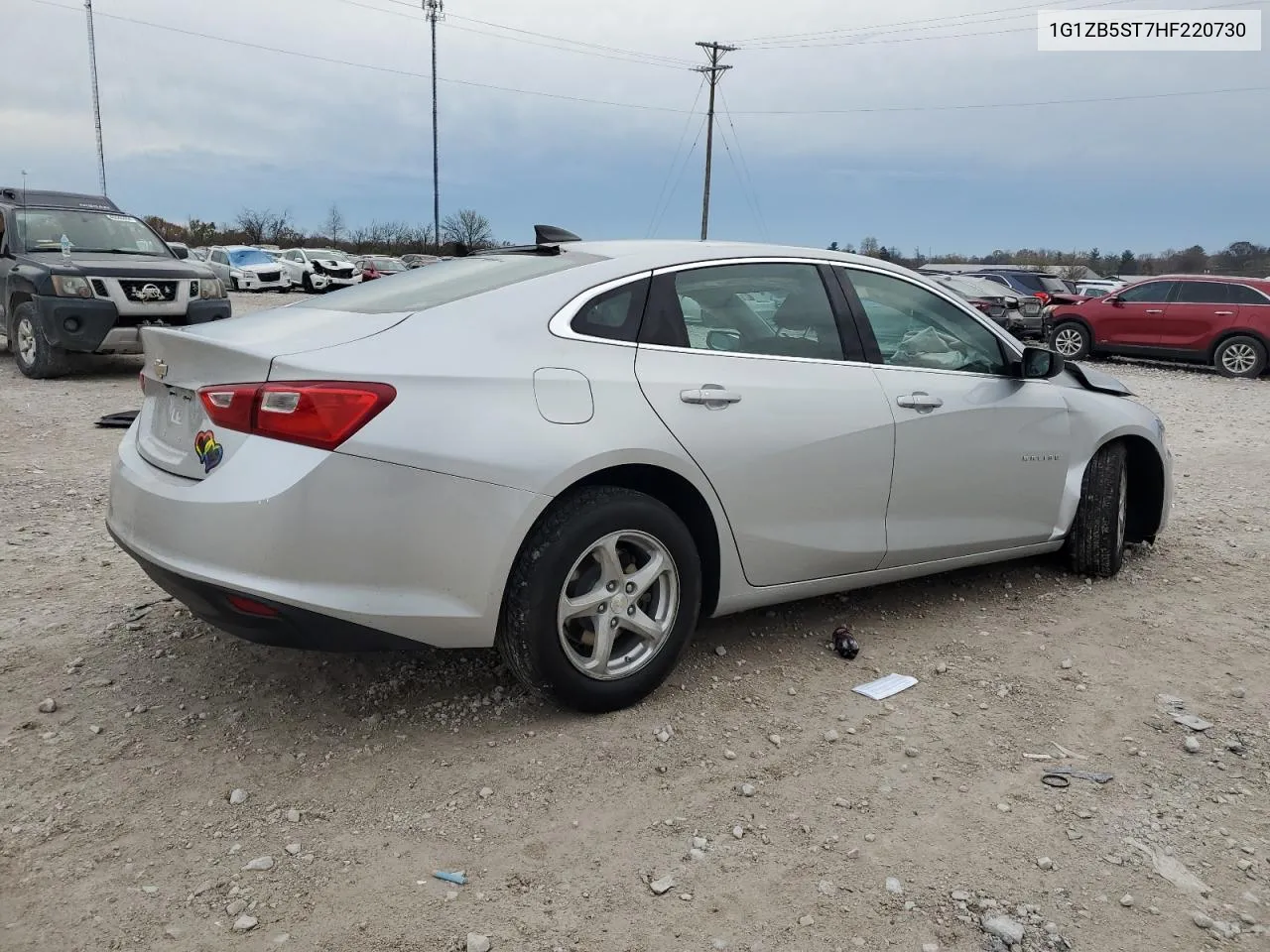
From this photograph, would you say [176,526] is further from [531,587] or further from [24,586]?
[24,586]

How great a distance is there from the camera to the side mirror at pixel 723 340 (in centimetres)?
358

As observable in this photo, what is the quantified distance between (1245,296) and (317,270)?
27.8m

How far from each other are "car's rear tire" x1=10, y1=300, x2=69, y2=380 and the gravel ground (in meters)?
6.92

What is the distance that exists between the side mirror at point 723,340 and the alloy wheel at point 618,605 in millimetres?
748

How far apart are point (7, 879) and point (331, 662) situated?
1.36 m

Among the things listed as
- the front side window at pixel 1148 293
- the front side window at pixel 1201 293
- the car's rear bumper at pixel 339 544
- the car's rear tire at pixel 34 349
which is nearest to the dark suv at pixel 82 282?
the car's rear tire at pixel 34 349

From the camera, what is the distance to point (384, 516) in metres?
2.82

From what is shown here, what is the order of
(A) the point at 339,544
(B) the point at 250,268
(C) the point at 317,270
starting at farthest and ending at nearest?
(C) the point at 317,270, (B) the point at 250,268, (A) the point at 339,544

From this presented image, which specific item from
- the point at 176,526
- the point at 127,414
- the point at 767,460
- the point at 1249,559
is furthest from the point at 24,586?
the point at 1249,559

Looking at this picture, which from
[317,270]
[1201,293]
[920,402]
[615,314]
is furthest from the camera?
[317,270]

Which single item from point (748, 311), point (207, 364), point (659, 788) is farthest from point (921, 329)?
point (207, 364)

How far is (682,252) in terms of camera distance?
3721 mm

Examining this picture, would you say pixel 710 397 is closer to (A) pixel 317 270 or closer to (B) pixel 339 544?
(B) pixel 339 544

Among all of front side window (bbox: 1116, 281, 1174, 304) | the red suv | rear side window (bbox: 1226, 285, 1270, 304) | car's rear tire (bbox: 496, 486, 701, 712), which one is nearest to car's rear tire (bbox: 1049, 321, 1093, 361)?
the red suv
